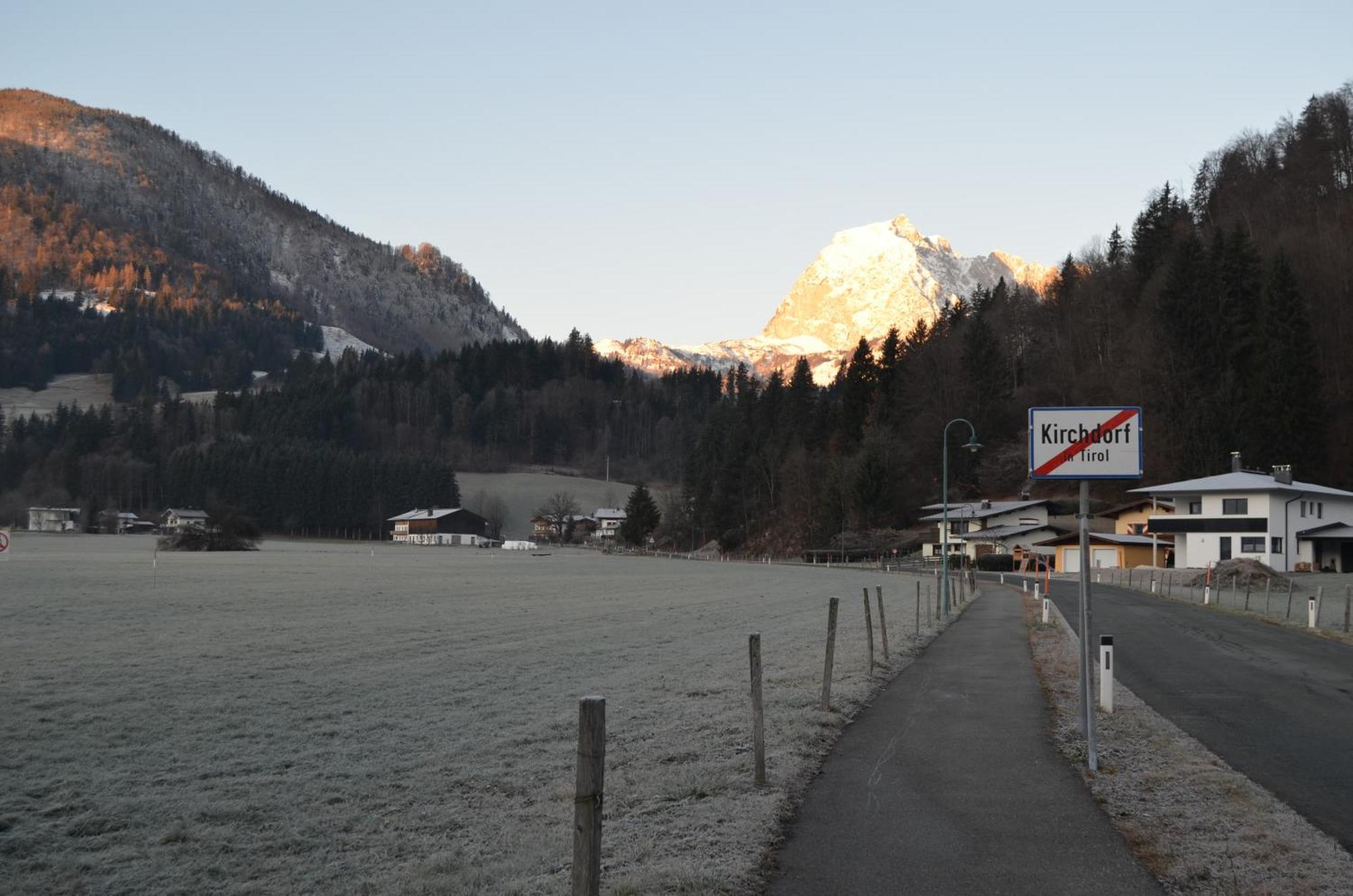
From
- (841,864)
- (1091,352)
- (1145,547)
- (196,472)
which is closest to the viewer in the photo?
(841,864)

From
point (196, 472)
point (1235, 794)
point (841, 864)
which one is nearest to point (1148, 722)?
point (1235, 794)

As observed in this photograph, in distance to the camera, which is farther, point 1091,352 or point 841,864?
point 1091,352

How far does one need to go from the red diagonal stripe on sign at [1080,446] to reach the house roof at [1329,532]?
235 feet

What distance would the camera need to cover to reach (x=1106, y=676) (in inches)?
546

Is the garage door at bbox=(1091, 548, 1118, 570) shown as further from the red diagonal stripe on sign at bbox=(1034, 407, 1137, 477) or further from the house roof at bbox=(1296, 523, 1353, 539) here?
the red diagonal stripe on sign at bbox=(1034, 407, 1137, 477)

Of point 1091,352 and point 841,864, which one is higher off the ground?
point 1091,352

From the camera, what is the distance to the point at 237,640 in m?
24.5

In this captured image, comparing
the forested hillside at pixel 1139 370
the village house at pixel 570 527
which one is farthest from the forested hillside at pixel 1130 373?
the village house at pixel 570 527

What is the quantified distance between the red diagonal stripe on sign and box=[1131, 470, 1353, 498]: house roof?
206 feet

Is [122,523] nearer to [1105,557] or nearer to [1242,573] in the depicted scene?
[1105,557]

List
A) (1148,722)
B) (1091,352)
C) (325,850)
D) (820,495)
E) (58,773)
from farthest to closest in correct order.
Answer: (820,495), (1091,352), (1148,722), (58,773), (325,850)

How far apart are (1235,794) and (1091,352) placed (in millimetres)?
101974

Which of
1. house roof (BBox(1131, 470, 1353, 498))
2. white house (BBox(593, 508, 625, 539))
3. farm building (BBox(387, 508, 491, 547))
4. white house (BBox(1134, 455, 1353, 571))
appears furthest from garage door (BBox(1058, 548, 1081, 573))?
farm building (BBox(387, 508, 491, 547))

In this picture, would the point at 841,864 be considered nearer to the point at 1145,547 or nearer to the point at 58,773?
the point at 58,773
